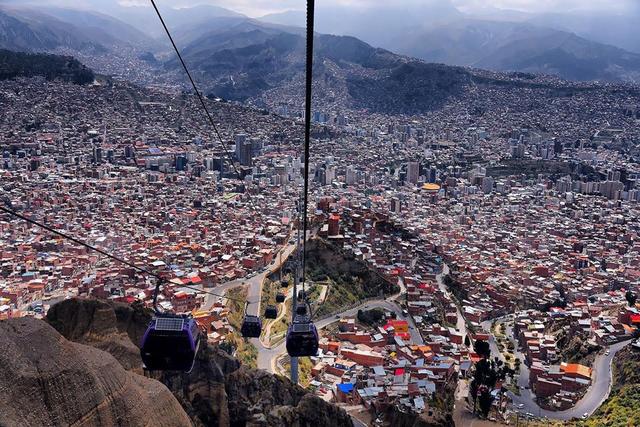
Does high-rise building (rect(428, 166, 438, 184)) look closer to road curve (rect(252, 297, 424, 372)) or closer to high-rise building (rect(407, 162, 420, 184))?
high-rise building (rect(407, 162, 420, 184))

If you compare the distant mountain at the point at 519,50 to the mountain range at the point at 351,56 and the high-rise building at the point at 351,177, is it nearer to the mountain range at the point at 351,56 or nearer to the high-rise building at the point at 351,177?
the mountain range at the point at 351,56

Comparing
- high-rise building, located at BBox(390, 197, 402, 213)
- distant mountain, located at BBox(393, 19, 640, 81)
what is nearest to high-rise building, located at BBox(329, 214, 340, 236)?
high-rise building, located at BBox(390, 197, 402, 213)

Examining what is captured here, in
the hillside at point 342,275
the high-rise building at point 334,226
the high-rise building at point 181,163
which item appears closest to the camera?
the hillside at point 342,275

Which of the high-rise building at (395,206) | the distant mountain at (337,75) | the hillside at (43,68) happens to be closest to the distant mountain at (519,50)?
the distant mountain at (337,75)

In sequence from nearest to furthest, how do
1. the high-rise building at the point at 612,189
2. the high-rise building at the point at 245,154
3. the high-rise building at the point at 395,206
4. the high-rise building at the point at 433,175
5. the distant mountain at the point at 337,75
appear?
the high-rise building at the point at 395,206 → the high-rise building at the point at 612,189 → the high-rise building at the point at 245,154 → the high-rise building at the point at 433,175 → the distant mountain at the point at 337,75

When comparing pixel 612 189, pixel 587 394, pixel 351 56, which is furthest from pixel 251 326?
pixel 351 56

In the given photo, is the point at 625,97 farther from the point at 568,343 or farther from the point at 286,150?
the point at 568,343

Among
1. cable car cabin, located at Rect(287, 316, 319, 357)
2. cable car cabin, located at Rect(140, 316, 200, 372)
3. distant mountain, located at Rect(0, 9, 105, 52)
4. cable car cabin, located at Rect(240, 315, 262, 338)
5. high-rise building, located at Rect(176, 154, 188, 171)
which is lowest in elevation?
high-rise building, located at Rect(176, 154, 188, 171)
